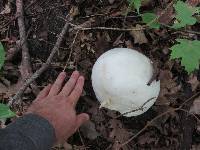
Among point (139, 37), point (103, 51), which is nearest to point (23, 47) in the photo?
point (103, 51)

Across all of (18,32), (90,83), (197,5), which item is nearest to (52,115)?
(90,83)

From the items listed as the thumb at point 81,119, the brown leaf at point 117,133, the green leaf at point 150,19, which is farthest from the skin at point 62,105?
the green leaf at point 150,19

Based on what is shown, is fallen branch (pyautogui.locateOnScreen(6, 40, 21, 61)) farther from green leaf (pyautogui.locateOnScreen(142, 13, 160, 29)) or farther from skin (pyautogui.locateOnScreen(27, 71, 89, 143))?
green leaf (pyautogui.locateOnScreen(142, 13, 160, 29))

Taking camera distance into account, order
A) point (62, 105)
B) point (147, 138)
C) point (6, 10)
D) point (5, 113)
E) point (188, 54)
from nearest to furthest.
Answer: point (5, 113), point (188, 54), point (62, 105), point (147, 138), point (6, 10)

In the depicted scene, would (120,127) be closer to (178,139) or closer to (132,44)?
(178,139)

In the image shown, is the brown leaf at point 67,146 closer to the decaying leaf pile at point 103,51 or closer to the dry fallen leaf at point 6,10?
the decaying leaf pile at point 103,51

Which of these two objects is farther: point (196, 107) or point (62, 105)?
point (196, 107)

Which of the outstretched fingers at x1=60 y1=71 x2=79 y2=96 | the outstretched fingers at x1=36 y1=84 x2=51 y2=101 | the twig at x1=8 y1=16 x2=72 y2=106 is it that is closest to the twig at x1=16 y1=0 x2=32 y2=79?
the twig at x1=8 y1=16 x2=72 y2=106

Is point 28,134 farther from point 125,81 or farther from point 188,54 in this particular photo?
point 188,54
